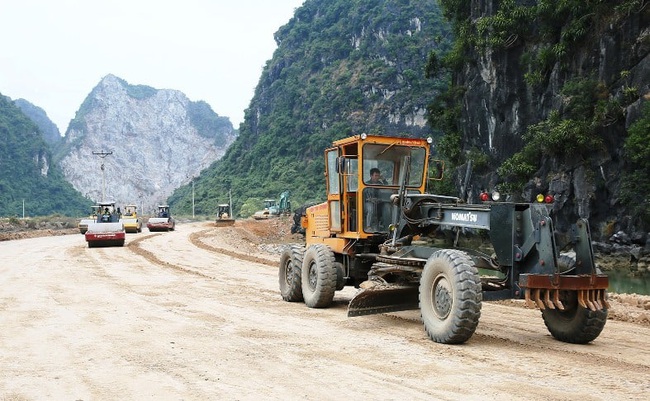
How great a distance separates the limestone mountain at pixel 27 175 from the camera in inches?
4825

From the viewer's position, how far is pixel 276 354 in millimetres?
7152

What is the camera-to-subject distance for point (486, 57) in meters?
50.7

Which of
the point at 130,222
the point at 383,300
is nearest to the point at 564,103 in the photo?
the point at 130,222

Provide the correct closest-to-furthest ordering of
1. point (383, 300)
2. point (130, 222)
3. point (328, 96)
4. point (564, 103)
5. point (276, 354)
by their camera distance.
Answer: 1. point (276, 354)
2. point (383, 300)
3. point (564, 103)
4. point (130, 222)
5. point (328, 96)

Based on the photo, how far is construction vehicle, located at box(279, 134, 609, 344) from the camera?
24.0 feet

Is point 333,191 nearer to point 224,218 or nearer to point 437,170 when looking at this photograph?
point 437,170

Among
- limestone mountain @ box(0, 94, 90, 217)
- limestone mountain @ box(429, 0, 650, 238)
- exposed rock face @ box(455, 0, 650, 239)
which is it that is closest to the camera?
limestone mountain @ box(429, 0, 650, 238)

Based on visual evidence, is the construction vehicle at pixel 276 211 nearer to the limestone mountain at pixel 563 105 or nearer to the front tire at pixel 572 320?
the limestone mountain at pixel 563 105

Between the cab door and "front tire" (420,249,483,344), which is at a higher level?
the cab door

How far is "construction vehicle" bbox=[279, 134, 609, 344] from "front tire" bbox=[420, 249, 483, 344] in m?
0.01

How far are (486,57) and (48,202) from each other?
10638 centimetres

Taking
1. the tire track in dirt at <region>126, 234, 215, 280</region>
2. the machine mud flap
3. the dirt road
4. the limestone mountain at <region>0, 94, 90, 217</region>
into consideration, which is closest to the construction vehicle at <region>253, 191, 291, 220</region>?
the tire track in dirt at <region>126, 234, 215, 280</region>

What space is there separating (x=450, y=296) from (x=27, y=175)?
141 m

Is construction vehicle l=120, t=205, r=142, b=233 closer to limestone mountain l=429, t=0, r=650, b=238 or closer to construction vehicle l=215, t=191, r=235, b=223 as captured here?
construction vehicle l=215, t=191, r=235, b=223
